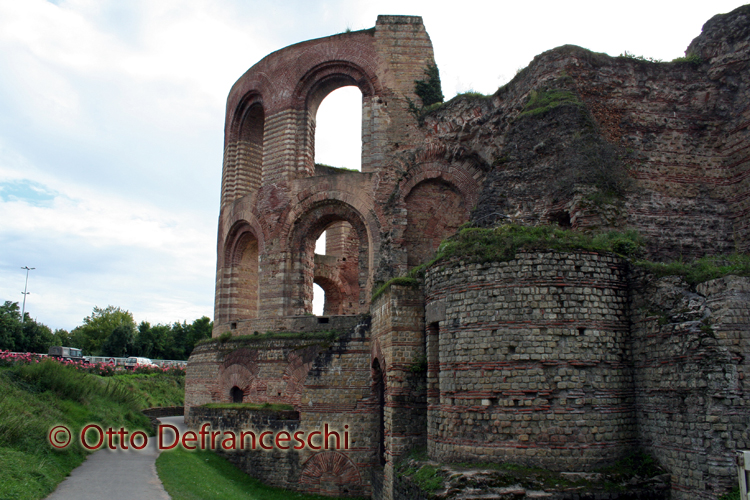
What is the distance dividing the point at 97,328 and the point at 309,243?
125ft

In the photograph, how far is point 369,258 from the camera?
1633 centimetres

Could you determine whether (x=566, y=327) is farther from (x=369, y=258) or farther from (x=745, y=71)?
(x=369, y=258)

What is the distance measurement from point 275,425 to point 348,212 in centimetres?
665

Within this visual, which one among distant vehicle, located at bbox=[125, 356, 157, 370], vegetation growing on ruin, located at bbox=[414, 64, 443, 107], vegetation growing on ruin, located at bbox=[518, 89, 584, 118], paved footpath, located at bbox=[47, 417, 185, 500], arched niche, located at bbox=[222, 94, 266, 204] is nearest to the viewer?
paved footpath, located at bbox=[47, 417, 185, 500]

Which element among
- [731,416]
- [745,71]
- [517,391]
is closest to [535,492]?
[517,391]

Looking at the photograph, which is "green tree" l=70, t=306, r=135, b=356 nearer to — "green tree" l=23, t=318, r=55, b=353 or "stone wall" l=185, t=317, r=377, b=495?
"green tree" l=23, t=318, r=55, b=353

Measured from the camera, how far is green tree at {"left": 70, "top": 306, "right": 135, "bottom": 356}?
45656mm

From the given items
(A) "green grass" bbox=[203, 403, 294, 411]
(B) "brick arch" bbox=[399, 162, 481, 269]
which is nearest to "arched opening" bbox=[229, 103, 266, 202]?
(B) "brick arch" bbox=[399, 162, 481, 269]

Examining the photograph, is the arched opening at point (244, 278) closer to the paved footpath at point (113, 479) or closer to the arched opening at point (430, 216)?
the arched opening at point (430, 216)

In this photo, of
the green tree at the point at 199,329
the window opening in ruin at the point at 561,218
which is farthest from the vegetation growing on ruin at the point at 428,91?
the green tree at the point at 199,329

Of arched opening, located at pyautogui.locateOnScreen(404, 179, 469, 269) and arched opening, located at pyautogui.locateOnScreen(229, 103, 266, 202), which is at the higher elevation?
arched opening, located at pyautogui.locateOnScreen(229, 103, 266, 202)

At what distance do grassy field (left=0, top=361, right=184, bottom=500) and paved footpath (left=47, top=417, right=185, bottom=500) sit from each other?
9.7 inches

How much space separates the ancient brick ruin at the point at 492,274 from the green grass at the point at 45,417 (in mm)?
2626

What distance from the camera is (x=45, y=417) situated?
12281 millimetres
